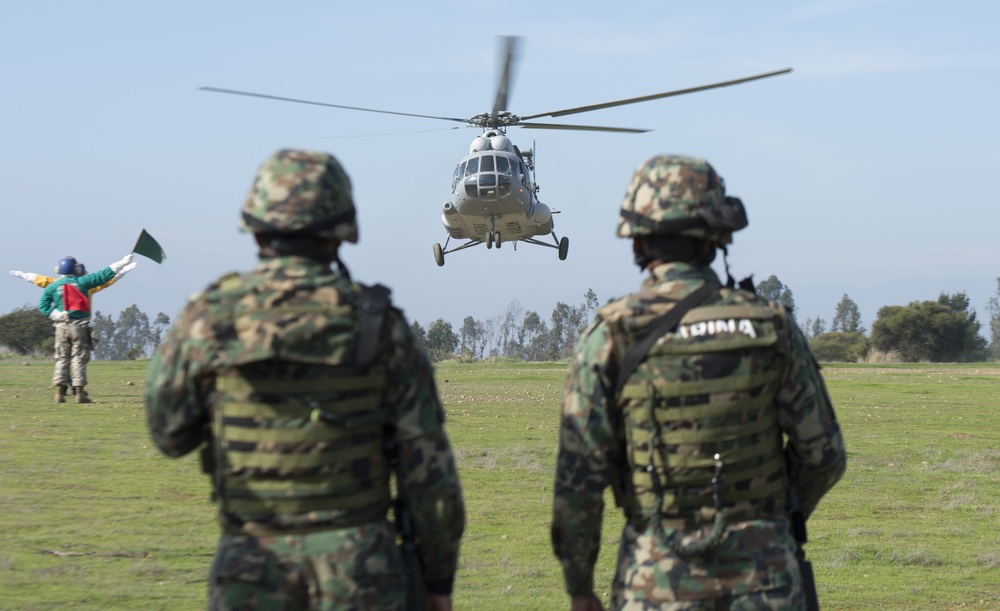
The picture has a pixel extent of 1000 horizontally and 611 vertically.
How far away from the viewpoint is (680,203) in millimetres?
4375

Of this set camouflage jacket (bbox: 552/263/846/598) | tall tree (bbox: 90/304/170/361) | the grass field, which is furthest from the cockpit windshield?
tall tree (bbox: 90/304/170/361)

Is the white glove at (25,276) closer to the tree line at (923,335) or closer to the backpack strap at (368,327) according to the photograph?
the backpack strap at (368,327)

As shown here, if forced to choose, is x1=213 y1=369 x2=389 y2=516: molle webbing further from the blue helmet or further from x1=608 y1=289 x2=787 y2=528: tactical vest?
the blue helmet

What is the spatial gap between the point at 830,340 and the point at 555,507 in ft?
239

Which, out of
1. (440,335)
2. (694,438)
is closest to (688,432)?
(694,438)

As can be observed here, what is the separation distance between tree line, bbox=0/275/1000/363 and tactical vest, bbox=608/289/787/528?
32cm

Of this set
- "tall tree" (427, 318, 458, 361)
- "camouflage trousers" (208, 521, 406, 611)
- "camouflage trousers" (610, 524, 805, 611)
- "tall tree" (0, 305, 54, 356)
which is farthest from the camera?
"tall tree" (427, 318, 458, 361)

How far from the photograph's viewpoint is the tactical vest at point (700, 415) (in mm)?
4203

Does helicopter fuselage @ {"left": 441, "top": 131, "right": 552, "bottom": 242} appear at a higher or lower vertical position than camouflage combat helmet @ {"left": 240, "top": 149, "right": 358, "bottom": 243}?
higher

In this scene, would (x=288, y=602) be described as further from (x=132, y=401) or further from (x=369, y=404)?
(x=132, y=401)

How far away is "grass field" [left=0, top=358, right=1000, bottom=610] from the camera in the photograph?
25.9ft

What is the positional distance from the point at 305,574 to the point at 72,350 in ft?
47.7

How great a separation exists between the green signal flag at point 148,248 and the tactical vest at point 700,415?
1231cm

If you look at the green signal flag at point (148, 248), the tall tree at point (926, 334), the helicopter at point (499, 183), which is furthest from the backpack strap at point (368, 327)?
the tall tree at point (926, 334)
